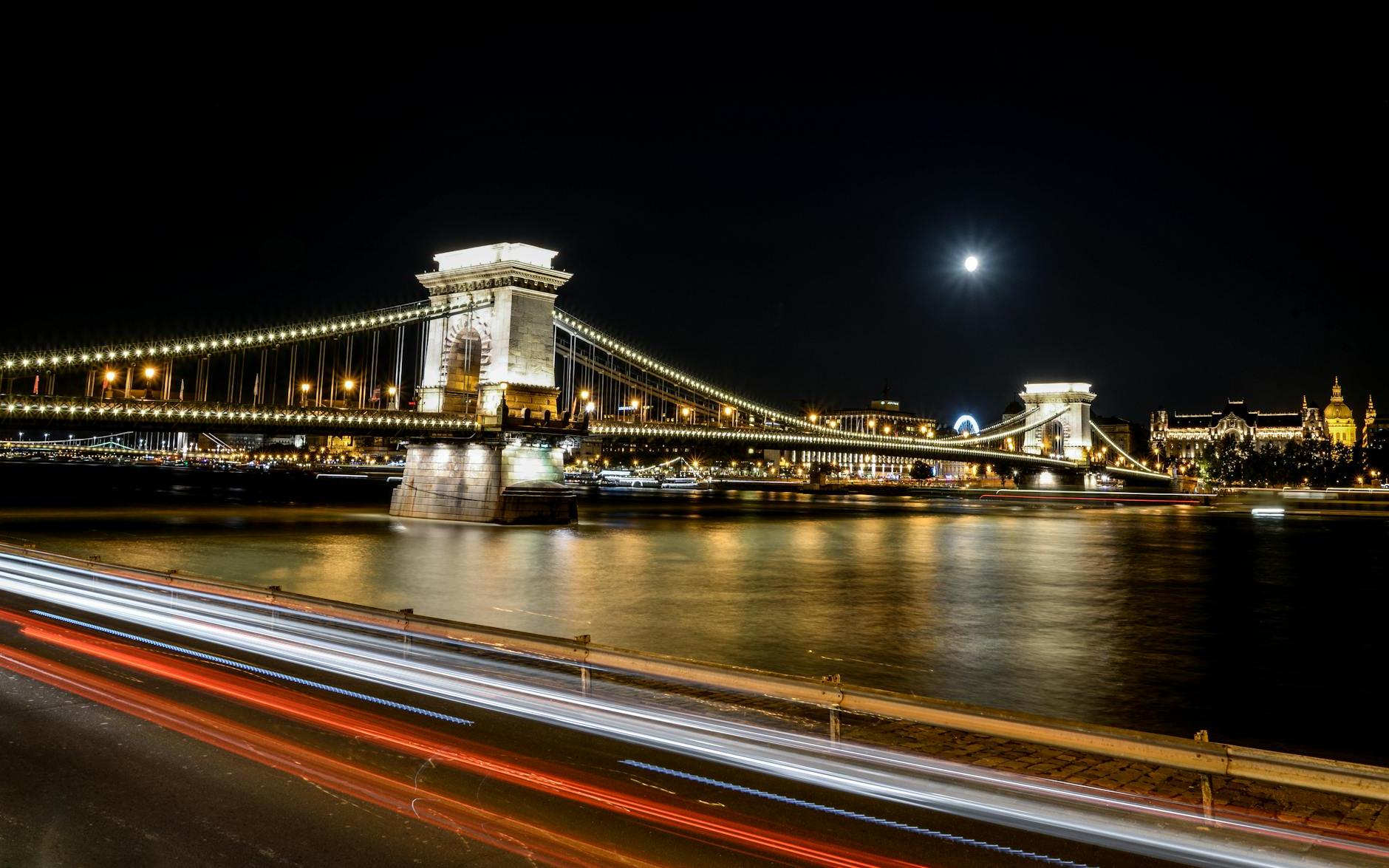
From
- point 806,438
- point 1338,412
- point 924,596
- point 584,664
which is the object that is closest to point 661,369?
point 806,438

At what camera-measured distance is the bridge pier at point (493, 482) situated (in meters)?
38.9

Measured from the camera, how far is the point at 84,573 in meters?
15.1

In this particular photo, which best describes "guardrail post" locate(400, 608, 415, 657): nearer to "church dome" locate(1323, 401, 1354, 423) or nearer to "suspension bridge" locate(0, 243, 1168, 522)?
"suspension bridge" locate(0, 243, 1168, 522)

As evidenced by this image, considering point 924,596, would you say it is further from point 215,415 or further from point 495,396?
point 215,415

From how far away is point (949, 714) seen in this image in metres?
5.96

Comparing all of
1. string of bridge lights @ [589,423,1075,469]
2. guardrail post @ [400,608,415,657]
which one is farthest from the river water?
string of bridge lights @ [589,423,1075,469]

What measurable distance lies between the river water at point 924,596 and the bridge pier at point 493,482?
1.33 metres

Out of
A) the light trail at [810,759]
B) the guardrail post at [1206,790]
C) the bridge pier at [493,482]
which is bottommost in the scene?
the light trail at [810,759]

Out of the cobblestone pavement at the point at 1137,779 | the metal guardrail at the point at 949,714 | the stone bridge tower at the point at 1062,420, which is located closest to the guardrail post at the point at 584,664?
the metal guardrail at the point at 949,714

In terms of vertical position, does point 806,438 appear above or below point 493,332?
below

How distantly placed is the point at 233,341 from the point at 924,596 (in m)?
30.7

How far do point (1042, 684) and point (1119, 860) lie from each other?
7407mm

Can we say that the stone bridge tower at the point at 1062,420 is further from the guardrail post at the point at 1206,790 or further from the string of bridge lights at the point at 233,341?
the guardrail post at the point at 1206,790

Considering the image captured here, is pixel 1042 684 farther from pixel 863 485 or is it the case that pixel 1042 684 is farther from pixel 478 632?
pixel 863 485
